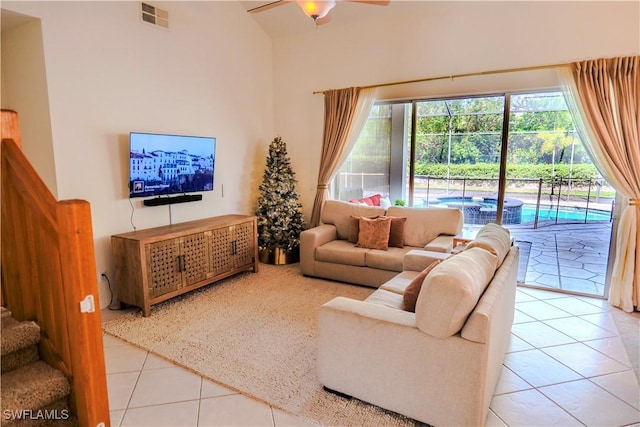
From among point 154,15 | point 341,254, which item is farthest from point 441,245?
point 154,15

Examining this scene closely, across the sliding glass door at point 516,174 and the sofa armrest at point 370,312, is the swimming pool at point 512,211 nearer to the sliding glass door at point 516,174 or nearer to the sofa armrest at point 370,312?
the sliding glass door at point 516,174

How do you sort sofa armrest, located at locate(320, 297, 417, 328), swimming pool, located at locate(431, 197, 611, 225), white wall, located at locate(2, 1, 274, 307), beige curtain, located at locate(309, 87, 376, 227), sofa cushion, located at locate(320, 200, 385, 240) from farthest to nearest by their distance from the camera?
beige curtain, located at locate(309, 87, 376, 227)
sofa cushion, located at locate(320, 200, 385, 240)
swimming pool, located at locate(431, 197, 611, 225)
white wall, located at locate(2, 1, 274, 307)
sofa armrest, located at locate(320, 297, 417, 328)

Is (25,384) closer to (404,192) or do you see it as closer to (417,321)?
(417,321)

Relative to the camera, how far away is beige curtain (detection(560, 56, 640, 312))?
3.49 m

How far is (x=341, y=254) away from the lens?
423cm

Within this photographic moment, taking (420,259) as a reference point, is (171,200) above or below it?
above

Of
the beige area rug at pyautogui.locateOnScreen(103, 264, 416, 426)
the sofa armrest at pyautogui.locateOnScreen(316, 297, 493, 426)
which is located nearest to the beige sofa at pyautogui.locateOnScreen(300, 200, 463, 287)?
the beige area rug at pyautogui.locateOnScreen(103, 264, 416, 426)

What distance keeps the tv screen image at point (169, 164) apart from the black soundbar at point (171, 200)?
0.26 feet

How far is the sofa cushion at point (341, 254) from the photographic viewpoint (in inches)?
162

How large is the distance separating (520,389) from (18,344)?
2862 millimetres

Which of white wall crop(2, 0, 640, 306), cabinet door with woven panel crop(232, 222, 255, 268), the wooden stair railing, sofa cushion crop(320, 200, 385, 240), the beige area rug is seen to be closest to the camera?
the wooden stair railing

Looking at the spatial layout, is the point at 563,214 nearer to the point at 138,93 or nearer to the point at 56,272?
the point at 56,272

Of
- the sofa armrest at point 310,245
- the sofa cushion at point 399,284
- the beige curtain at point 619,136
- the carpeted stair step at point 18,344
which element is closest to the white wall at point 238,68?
the beige curtain at point 619,136

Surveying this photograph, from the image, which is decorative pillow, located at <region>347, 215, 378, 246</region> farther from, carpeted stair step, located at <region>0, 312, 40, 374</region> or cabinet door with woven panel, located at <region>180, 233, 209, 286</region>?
carpeted stair step, located at <region>0, 312, 40, 374</region>
